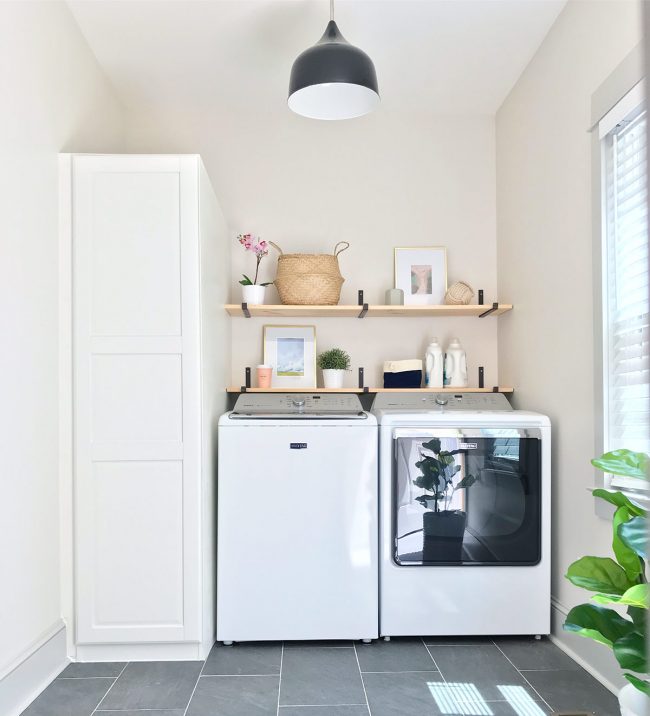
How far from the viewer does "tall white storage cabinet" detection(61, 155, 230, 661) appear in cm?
249

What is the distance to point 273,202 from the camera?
356cm

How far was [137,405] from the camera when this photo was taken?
8.25 ft

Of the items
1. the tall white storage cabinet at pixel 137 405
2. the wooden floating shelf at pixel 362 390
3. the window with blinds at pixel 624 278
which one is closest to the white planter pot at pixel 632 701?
the window with blinds at pixel 624 278

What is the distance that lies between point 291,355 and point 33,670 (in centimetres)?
186

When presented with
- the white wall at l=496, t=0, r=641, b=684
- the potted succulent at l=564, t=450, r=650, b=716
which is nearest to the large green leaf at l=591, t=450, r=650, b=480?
the potted succulent at l=564, t=450, r=650, b=716

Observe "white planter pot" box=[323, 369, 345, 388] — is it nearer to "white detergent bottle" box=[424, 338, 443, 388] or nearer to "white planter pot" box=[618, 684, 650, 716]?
"white detergent bottle" box=[424, 338, 443, 388]

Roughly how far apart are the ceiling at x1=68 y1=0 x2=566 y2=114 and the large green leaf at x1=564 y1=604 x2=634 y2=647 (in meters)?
2.25

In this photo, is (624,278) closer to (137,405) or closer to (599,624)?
(599,624)

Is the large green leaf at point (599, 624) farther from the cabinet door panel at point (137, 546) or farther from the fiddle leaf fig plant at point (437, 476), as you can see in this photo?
the cabinet door panel at point (137, 546)

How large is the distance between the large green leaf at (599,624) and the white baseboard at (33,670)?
1668 millimetres

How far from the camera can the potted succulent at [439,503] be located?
2707 mm

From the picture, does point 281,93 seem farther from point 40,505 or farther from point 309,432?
point 40,505

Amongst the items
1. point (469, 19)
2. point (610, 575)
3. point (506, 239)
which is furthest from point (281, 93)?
point (610, 575)

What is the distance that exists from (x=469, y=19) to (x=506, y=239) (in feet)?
3.57
